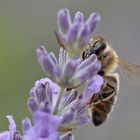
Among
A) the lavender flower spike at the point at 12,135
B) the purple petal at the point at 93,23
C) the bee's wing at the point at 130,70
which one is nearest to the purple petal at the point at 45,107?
the lavender flower spike at the point at 12,135

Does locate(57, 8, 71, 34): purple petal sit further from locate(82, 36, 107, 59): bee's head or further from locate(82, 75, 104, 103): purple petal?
locate(82, 36, 107, 59): bee's head

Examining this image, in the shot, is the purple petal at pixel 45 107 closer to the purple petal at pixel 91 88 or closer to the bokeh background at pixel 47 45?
the purple petal at pixel 91 88

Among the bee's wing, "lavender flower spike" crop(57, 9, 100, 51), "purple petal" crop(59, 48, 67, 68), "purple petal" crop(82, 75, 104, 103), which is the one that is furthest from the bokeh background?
"lavender flower spike" crop(57, 9, 100, 51)

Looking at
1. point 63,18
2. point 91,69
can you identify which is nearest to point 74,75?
point 91,69

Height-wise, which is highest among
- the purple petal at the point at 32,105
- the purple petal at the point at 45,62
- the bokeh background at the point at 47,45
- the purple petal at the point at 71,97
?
the bokeh background at the point at 47,45

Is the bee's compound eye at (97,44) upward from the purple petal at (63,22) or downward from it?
upward

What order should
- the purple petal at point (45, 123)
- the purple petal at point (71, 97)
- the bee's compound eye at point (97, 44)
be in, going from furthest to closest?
the bee's compound eye at point (97, 44)
the purple petal at point (71, 97)
the purple petal at point (45, 123)

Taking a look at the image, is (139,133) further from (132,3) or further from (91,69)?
(91,69)

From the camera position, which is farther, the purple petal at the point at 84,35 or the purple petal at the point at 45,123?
the purple petal at the point at 84,35
